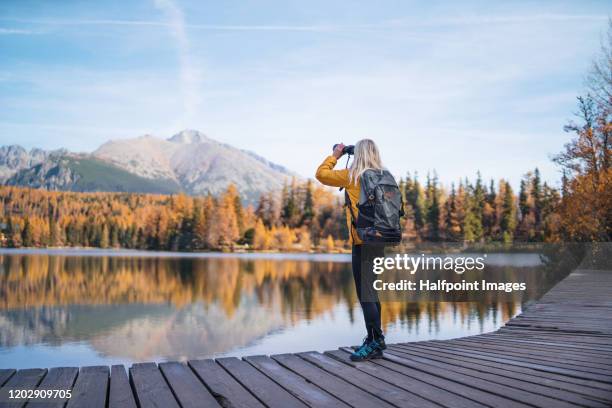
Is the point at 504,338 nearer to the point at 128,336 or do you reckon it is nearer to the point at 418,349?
the point at 418,349

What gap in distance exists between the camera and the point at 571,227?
23578 millimetres

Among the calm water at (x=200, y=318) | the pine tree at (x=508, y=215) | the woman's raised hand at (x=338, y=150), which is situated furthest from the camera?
the pine tree at (x=508, y=215)

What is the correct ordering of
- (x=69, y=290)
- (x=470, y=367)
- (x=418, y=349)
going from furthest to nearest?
(x=69, y=290) → (x=418, y=349) → (x=470, y=367)

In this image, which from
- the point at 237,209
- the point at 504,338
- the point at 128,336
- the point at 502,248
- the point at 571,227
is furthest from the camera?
the point at 237,209

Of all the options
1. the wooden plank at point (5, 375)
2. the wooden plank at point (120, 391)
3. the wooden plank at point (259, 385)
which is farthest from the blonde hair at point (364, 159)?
the wooden plank at point (5, 375)

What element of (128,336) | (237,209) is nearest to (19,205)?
(237,209)

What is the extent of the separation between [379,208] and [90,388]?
2739 millimetres

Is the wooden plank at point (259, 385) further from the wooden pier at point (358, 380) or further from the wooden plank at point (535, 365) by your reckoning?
the wooden plank at point (535, 365)

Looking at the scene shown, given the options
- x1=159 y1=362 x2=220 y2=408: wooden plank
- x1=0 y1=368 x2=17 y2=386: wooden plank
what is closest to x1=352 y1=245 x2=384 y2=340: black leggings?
x1=159 y1=362 x2=220 y2=408: wooden plank

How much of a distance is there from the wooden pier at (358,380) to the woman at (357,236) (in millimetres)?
172

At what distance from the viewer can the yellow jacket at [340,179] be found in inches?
212

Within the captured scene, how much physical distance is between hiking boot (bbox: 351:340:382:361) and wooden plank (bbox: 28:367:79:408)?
7.83ft

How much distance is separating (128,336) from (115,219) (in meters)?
128

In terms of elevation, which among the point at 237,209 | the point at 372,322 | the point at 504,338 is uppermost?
the point at 237,209
